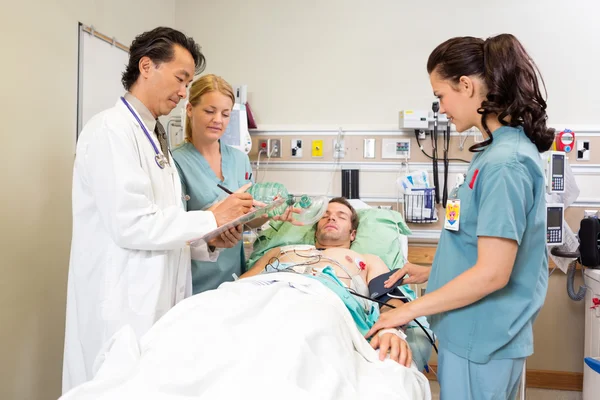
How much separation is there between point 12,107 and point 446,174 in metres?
2.46

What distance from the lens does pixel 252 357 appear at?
3.93 ft

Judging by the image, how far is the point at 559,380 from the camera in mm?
3105

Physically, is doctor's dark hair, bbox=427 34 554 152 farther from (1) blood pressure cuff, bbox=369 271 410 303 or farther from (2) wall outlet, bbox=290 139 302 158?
(2) wall outlet, bbox=290 139 302 158

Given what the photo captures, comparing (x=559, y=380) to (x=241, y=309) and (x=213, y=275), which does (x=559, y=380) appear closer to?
(x=213, y=275)

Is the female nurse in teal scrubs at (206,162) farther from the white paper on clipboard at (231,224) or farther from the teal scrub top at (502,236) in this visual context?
the teal scrub top at (502,236)

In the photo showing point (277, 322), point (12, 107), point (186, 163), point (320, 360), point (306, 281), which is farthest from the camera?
point (186, 163)

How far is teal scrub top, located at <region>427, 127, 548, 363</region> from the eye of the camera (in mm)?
1185

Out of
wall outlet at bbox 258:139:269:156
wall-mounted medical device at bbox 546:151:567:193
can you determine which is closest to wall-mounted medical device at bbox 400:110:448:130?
wall-mounted medical device at bbox 546:151:567:193

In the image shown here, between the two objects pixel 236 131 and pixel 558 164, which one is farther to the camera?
pixel 236 131

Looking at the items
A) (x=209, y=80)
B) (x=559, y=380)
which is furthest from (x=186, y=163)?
(x=559, y=380)

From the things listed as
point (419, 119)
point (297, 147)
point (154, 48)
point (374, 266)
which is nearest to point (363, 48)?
point (419, 119)

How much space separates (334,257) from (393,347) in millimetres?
855

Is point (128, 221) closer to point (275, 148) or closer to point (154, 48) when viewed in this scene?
point (154, 48)

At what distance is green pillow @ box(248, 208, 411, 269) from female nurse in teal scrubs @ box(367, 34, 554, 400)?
1178mm
